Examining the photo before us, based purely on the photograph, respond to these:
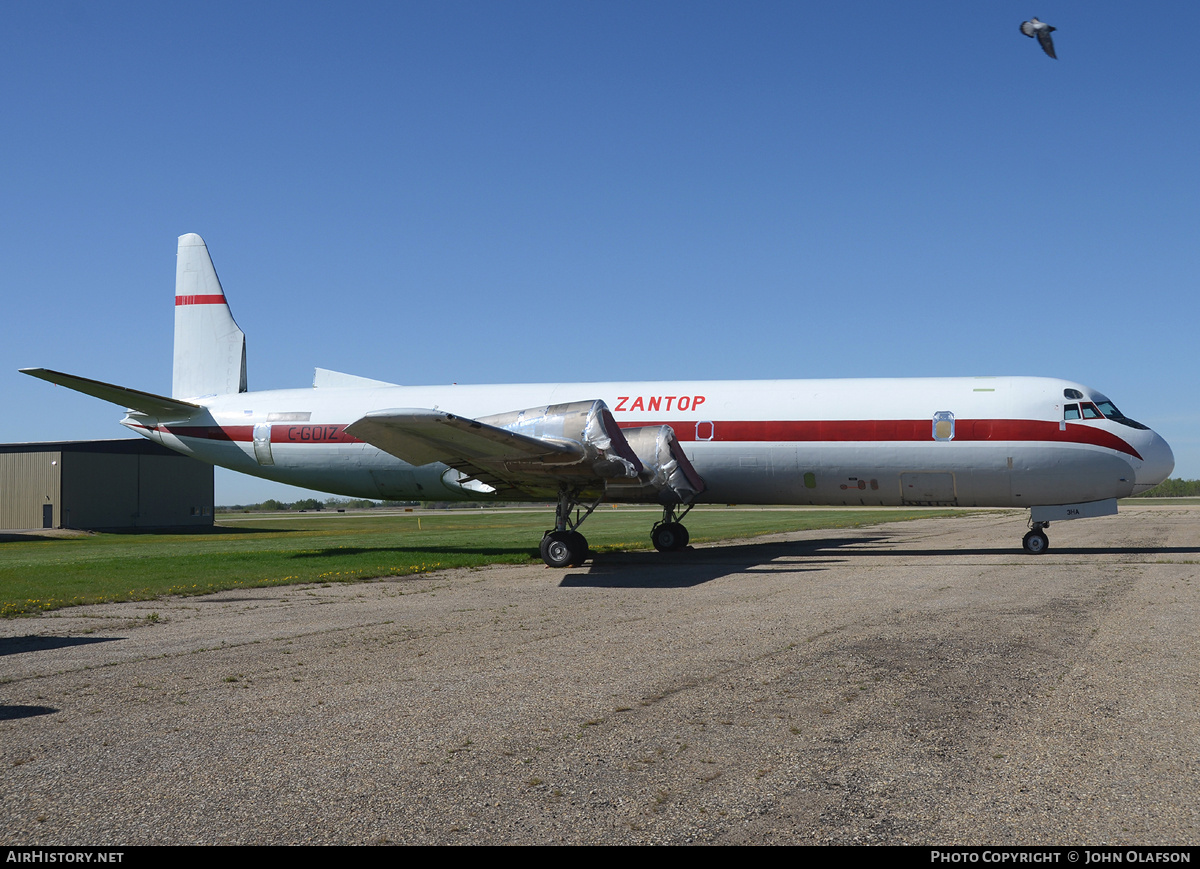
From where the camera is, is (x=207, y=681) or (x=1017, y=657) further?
(x=1017, y=657)

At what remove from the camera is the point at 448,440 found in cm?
1722

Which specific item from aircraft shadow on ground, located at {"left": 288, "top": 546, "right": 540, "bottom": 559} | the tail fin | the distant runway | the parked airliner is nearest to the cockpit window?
the parked airliner

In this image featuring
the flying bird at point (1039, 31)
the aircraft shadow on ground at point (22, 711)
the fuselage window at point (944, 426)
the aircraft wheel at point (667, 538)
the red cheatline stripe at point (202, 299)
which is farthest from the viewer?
the red cheatline stripe at point (202, 299)

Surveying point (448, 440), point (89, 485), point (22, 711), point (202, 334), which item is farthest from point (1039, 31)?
point (89, 485)

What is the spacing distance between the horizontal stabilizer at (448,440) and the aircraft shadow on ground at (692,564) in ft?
8.44

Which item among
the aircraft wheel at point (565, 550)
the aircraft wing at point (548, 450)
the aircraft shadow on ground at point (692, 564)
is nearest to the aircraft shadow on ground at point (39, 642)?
the aircraft wing at point (548, 450)

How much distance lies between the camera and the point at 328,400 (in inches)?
925

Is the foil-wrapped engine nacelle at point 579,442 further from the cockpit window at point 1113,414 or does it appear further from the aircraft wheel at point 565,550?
the cockpit window at point 1113,414

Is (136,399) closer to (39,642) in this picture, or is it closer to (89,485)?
(39,642)

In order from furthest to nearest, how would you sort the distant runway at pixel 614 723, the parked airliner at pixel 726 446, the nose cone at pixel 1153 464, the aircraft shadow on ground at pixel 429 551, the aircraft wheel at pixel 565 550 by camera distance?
the aircraft shadow on ground at pixel 429 551 → the nose cone at pixel 1153 464 → the aircraft wheel at pixel 565 550 → the parked airliner at pixel 726 446 → the distant runway at pixel 614 723

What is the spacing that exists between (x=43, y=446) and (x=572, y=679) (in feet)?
171

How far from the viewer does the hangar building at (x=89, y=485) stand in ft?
158
